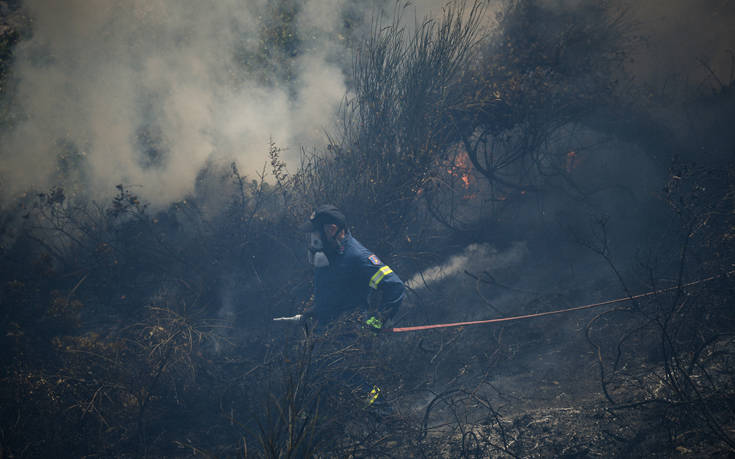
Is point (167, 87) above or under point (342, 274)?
above

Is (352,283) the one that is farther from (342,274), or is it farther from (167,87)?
(167,87)

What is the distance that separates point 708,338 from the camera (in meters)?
3.98

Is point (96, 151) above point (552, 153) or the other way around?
the other way around

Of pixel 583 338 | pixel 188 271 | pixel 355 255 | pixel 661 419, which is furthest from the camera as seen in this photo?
pixel 188 271

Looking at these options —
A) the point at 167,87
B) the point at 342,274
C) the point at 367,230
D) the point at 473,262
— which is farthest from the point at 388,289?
the point at 167,87

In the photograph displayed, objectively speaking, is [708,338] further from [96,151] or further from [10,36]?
[10,36]

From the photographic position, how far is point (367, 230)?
5.74 meters

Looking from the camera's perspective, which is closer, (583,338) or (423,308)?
(583,338)

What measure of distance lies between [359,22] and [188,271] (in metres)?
6.36

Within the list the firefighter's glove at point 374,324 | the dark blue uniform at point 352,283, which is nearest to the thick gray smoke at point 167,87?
the dark blue uniform at point 352,283

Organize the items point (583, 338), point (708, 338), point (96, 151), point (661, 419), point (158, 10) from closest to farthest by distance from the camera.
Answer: point (661, 419), point (708, 338), point (583, 338), point (96, 151), point (158, 10)

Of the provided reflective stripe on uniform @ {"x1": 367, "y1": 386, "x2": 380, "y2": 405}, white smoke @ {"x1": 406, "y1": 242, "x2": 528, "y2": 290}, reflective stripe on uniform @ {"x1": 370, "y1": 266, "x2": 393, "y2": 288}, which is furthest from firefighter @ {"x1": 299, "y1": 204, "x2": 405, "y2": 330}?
white smoke @ {"x1": 406, "y1": 242, "x2": 528, "y2": 290}

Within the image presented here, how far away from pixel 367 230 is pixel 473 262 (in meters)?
2.31

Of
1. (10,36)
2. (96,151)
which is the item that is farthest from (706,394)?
(10,36)
